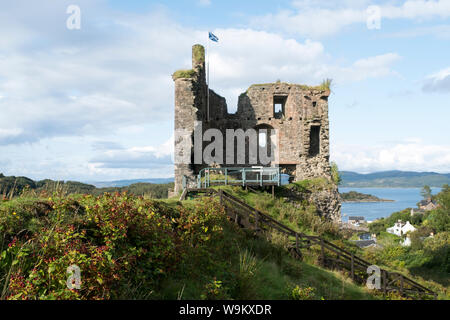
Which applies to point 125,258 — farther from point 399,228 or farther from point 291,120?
point 399,228

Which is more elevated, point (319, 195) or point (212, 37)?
point (212, 37)

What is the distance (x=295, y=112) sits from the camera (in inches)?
1060

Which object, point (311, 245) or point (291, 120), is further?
point (291, 120)

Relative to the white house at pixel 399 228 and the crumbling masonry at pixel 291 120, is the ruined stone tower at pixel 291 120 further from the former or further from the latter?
the white house at pixel 399 228

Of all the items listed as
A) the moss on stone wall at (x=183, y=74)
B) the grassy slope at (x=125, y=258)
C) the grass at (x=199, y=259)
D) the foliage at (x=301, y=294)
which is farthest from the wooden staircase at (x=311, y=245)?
the moss on stone wall at (x=183, y=74)

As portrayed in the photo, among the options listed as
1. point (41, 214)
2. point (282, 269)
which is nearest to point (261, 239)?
point (282, 269)

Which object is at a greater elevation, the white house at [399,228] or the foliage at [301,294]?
the foliage at [301,294]

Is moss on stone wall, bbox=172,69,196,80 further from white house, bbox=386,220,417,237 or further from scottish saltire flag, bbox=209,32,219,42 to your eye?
white house, bbox=386,220,417,237

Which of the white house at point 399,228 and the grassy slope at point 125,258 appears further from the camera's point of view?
the white house at point 399,228

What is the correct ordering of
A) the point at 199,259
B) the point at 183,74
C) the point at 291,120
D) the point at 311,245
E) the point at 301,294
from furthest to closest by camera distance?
the point at 291,120 < the point at 183,74 < the point at 311,245 < the point at 301,294 < the point at 199,259

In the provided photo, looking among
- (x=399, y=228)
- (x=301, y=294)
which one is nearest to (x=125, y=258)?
(x=301, y=294)

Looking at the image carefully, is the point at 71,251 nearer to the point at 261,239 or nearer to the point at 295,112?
the point at 261,239

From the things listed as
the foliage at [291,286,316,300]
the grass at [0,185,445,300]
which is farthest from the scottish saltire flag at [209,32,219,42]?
the foliage at [291,286,316,300]
